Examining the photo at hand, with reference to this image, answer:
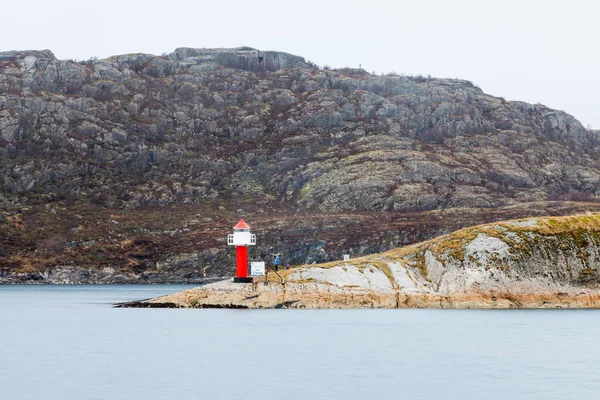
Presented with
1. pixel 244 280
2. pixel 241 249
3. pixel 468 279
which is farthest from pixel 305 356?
pixel 241 249

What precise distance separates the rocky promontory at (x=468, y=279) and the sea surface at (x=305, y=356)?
1.70m

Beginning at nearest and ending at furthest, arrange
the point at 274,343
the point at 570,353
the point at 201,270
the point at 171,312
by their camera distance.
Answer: the point at 570,353
the point at 274,343
the point at 171,312
the point at 201,270

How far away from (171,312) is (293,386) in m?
49.5

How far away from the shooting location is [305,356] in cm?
5184

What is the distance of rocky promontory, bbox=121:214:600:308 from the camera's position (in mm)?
77500

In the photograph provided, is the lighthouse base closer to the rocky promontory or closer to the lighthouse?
the lighthouse

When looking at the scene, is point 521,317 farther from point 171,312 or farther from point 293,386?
point 293,386

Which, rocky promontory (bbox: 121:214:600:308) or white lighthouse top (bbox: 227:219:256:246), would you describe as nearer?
rocky promontory (bbox: 121:214:600:308)

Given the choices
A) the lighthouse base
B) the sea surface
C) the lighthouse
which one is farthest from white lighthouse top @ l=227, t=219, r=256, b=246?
the sea surface

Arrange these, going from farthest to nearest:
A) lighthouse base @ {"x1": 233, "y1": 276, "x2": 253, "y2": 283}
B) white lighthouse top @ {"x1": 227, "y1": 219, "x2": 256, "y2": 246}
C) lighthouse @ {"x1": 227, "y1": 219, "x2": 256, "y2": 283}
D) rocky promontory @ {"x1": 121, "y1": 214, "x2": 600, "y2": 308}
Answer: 1. white lighthouse top @ {"x1": 227, "y1": 219, "x2": 256, "y2": 246}
2. lighthouse @ {"x1": 227, "y1": 219, "x2": 256, "y2": 283}
3. lighthouse base @ {"x1": 233, "y1": 276, "x2": 253, "y2": 283}
4. rocky promontory @ {"x1": 121, "y1": 214, "x2": 600, "y2": 308}

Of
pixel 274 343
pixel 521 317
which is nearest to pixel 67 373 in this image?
pixel 274 343

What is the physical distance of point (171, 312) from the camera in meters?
88.1

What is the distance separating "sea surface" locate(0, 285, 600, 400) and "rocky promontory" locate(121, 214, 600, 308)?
5.59 feet

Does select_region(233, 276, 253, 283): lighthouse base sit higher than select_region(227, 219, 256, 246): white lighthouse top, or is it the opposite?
select_region(227, 219, 256, 246): white lighthouse top
